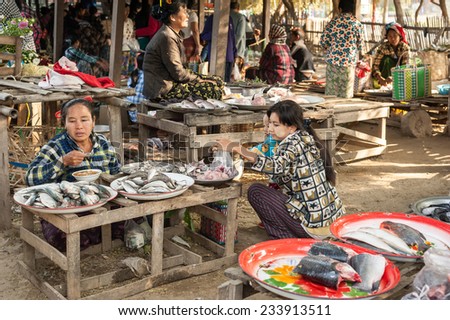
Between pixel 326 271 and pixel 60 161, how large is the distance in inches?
94.3

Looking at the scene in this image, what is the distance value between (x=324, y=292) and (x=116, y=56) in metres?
6.33

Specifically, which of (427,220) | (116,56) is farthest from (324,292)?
(116,56)

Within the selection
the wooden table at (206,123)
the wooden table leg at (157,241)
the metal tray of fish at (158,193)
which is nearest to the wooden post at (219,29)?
the wooden table at (206,123)

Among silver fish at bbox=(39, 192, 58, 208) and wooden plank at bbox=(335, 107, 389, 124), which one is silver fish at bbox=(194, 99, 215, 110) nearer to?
wooden plank at bbox=(335, 107, 389, 124)

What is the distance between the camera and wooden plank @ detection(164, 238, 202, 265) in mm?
4414

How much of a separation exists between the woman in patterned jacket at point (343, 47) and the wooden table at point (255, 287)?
6.16 meters

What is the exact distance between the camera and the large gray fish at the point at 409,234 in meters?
2.94

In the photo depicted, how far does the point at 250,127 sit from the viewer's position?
719cm

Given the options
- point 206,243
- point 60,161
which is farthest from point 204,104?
Result: point 60,161

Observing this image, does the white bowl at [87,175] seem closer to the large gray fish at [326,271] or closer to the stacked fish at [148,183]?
the stacked fish at [148,183]

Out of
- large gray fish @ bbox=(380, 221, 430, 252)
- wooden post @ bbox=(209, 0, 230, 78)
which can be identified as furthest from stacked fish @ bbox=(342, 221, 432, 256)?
wooden post @ bbox=(209, 0, 230, 78)

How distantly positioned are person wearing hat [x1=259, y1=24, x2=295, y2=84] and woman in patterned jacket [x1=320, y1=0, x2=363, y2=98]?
1.49 metres

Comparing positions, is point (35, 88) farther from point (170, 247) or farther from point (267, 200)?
point (267, 200)

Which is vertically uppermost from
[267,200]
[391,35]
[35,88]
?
[391,35]
